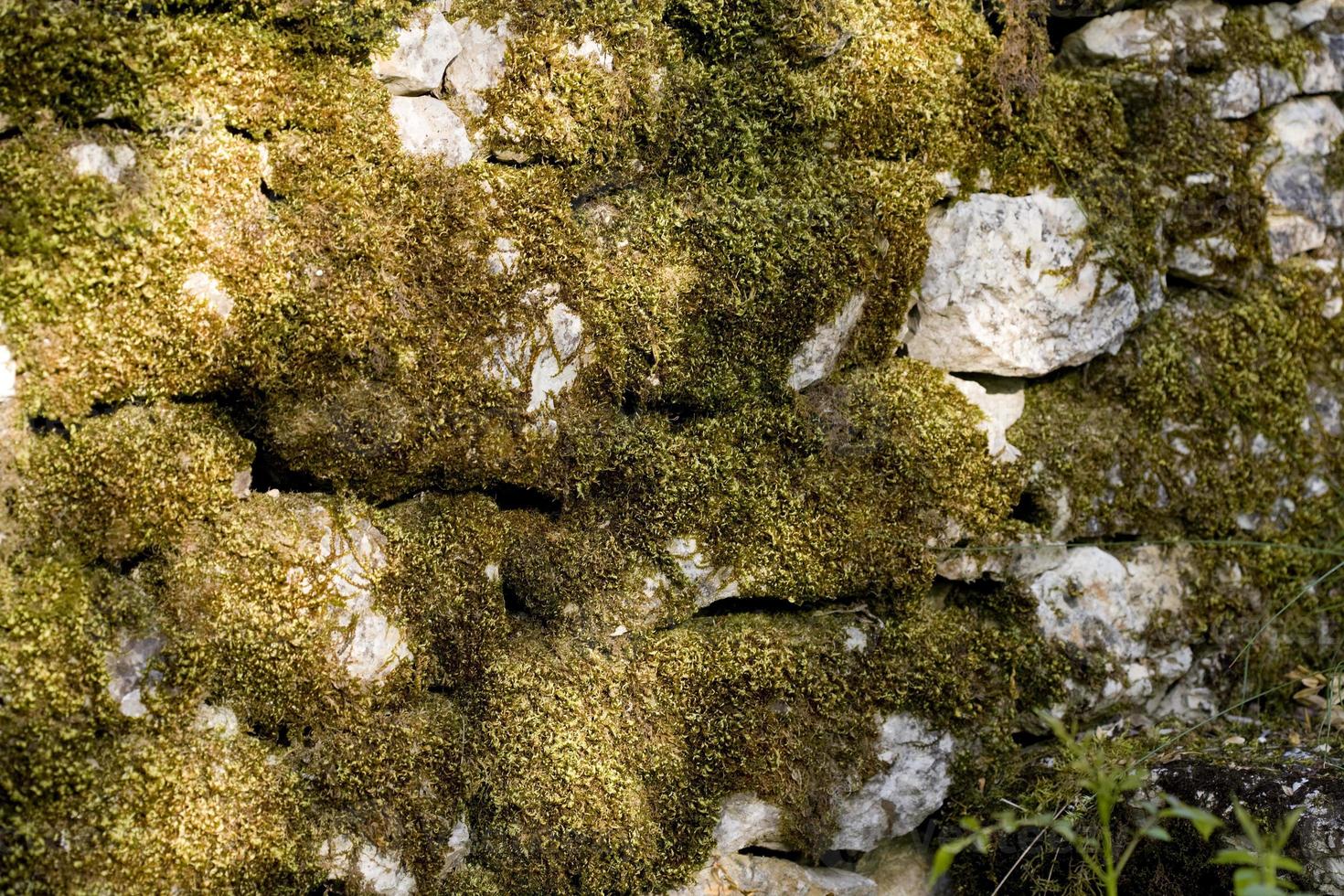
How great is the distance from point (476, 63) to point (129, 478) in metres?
1.16

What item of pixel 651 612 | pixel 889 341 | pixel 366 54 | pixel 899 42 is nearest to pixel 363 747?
pixel 651 612

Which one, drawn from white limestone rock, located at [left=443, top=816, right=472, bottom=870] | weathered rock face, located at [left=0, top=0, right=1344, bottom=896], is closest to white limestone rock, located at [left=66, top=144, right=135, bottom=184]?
weathered rock face, located at [left=0, top=0, right=1344, bottom=896]

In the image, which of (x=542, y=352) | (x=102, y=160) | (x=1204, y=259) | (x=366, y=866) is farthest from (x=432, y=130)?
(x=1204, y=259)

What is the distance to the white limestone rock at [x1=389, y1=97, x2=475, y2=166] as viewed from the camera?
2254 millimetres

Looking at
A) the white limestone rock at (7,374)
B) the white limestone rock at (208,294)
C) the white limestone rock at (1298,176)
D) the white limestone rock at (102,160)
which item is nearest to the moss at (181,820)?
the white limestone rock at (7,374)

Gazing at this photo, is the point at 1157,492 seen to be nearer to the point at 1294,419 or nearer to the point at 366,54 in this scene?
the point at 1294,419

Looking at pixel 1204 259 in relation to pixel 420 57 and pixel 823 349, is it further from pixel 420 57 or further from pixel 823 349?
pixel 420 57

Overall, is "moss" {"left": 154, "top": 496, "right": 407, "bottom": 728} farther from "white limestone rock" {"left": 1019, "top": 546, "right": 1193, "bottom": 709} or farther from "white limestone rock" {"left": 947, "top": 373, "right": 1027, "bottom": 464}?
"white limestone rock" {"left": 1019, "top": 546, "right": 1193, "bottom": 709}

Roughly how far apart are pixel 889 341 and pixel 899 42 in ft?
2.60

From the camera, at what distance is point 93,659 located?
6.38 feet

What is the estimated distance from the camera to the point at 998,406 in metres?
2.98

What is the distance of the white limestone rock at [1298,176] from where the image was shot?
11.0 ft

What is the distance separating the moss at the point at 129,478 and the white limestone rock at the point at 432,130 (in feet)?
2.39

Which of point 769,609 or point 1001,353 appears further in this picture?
point 1001,353
